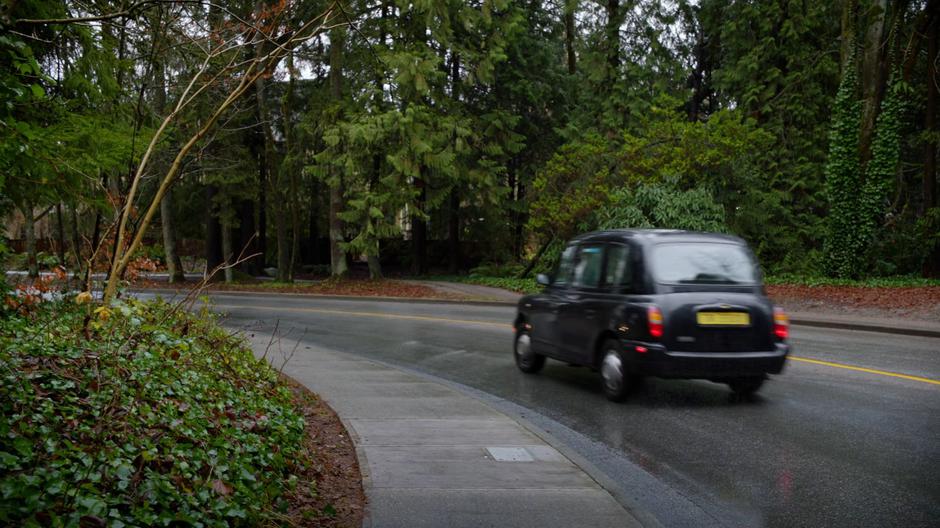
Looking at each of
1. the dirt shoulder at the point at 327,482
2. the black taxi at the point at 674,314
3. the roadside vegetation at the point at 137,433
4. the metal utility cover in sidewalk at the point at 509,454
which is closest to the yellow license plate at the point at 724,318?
the black taxi at the point at 674,314

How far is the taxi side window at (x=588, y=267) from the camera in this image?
31.1 ft

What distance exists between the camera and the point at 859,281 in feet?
79.2

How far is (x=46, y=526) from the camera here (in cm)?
344

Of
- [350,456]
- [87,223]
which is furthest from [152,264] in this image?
[87,223]

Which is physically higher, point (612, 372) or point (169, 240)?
point (169, 240)

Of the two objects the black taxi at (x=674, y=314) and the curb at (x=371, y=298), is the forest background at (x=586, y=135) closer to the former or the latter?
the curb at (x=371, y=298)

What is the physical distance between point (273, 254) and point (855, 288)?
123ft

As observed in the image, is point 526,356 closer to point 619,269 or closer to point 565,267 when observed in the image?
point 565,267

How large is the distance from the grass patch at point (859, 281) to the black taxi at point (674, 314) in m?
16.1

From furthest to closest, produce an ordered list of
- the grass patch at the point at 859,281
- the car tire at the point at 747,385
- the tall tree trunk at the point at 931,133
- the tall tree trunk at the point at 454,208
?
the tall tree trunk at the point at 454,208
the tall tree trunk at the point at 931,133
the grass patch at the point at 859,281
the car tire at the point at 747,385

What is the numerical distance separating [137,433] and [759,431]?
18.9ft

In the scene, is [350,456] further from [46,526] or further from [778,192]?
[778,192]

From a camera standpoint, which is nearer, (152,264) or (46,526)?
(46,526)

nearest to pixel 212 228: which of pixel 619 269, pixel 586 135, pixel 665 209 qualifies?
pixel 586 135
